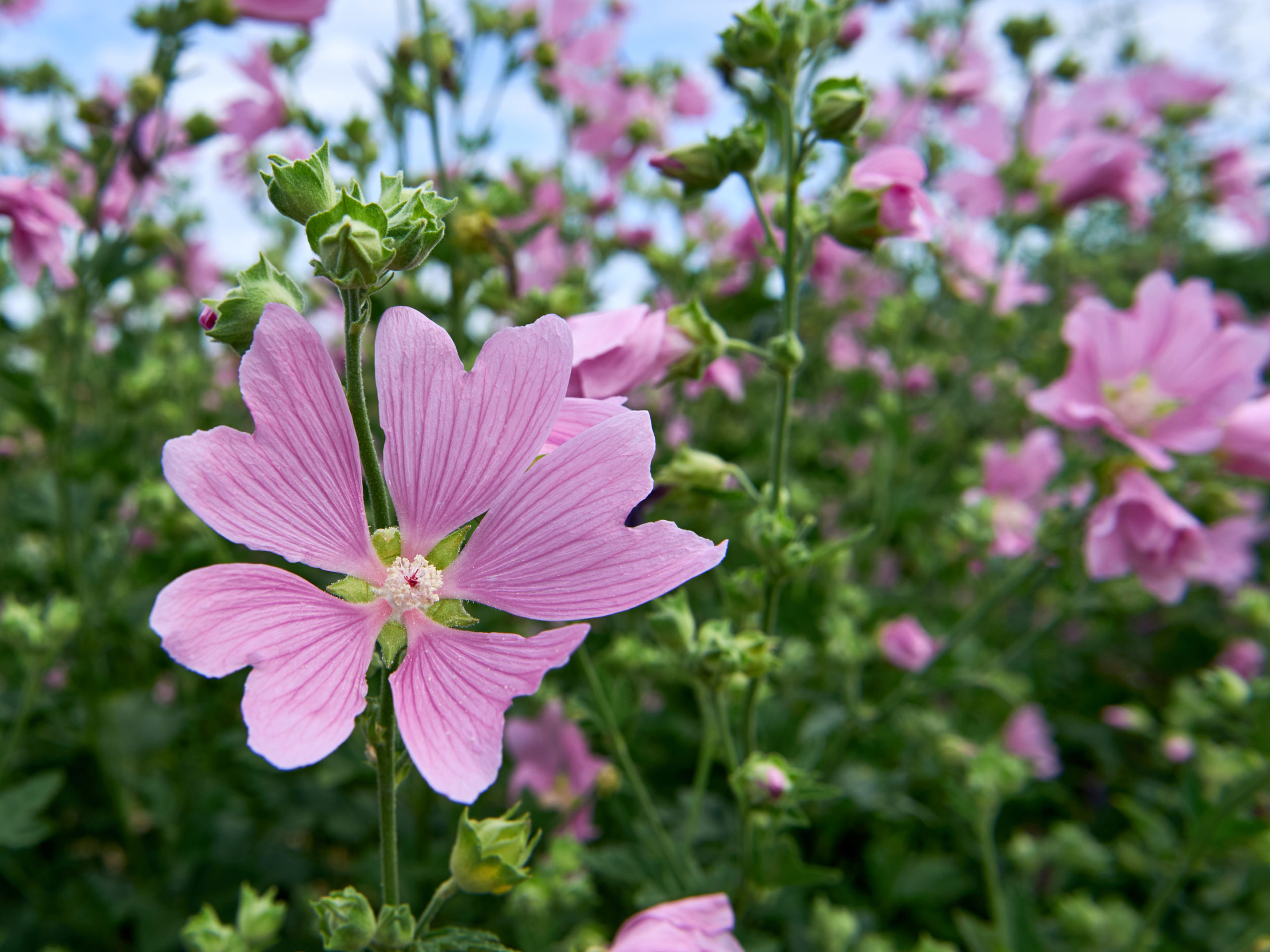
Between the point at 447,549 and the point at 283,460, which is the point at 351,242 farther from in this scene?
the point at 447,549

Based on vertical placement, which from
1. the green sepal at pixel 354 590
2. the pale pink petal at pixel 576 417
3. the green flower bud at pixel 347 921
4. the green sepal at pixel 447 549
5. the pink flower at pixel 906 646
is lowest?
the pink flower at pixel 906 646

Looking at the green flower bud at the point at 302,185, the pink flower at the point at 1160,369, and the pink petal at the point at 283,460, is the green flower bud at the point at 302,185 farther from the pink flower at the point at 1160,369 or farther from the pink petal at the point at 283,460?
the pink flower at the point at 1160,369

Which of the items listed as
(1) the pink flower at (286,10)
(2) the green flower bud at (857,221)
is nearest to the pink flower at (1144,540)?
(2) the green flower bud at (857,221)

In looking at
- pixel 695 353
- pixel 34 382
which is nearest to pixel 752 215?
pixel 695 353

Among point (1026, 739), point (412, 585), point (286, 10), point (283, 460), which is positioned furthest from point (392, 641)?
point (1026, 739)

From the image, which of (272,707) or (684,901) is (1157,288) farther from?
(272,707)

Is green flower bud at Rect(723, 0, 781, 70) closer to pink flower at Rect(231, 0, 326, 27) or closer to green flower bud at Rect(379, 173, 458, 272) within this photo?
green flower bud at Rect(379, 173, 458, 272)

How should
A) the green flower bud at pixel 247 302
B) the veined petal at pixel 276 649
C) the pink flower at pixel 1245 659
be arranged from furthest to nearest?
the pink flower at pixel 1245 659 < the green flower bud at pixel 247 302 < the veined petal at pixel 276 649

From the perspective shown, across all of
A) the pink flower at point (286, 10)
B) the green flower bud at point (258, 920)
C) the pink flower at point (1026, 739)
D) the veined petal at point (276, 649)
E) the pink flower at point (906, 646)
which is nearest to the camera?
the veined petal at point (276, 649)
